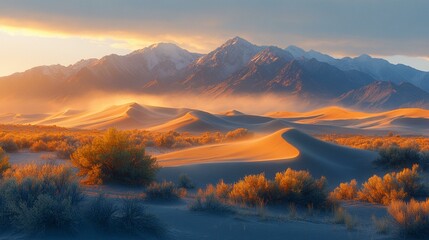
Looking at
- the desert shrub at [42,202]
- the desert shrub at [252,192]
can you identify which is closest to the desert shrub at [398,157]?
the desert shrub at [252,192]

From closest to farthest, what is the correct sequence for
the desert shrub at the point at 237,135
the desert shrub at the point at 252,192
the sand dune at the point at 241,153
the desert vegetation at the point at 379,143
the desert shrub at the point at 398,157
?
the desert shrub at the point at 252,192 → the desert shrub at the point at 398,157 → the sand dune at the point at 241,153 → the desert vegetation at the point at 379,143 → the desert shrub at the point at 237,135

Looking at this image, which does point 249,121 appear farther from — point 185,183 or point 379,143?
point 185,183

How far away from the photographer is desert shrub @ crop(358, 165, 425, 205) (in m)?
17.8

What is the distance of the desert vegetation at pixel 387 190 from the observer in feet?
58.5

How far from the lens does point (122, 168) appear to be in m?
19.7

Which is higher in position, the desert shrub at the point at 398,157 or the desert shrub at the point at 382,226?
the desert shrub at the point at 398,157

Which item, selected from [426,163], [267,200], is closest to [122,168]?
[267,200]

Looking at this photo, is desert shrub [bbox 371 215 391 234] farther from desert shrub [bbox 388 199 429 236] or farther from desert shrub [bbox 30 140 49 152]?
desert shrub [bbox 30 140 49 152]

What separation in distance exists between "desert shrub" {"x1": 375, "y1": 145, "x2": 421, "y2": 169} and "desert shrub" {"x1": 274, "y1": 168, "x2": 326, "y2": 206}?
10.7m

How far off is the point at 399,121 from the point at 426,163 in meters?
76.7

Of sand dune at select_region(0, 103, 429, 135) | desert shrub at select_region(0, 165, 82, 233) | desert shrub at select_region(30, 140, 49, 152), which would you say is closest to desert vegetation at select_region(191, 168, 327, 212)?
desert shrub at select_region(0, 165, 82, 233)

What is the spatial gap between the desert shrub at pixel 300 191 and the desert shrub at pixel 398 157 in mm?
10660

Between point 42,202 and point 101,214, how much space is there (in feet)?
3.66

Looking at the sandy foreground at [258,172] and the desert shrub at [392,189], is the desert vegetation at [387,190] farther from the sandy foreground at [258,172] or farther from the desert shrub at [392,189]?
the sandy foreground at [258,172]
